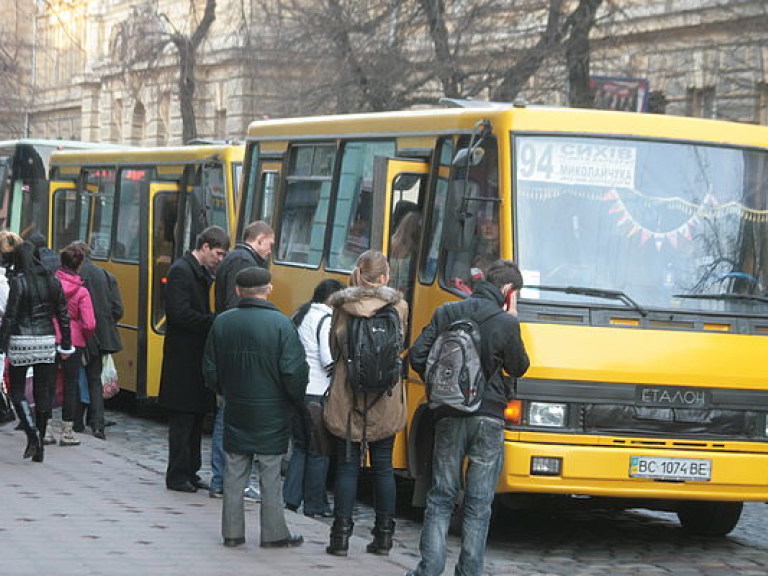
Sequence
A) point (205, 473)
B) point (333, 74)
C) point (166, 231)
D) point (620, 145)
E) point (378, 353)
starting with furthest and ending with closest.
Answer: point (333, 74)
point (166, 231)
point (205, 473)
point (620, 145)
point (378, 353)

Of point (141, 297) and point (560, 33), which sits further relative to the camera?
point (560, 33)

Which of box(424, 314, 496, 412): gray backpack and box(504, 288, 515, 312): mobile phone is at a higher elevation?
box(504, 288, 515, 312): mobile phone

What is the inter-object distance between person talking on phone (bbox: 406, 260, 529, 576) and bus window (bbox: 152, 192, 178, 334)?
993 centimetres

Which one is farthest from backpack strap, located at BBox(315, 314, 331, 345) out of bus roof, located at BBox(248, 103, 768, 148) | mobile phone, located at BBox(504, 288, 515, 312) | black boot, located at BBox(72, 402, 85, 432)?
black boot, located at BBox(72, 402, 85, 432)

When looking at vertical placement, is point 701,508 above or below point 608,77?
below

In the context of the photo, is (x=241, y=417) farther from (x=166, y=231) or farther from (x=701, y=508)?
(x=166, y=231)

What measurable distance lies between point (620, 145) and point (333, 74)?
1830 centimetres

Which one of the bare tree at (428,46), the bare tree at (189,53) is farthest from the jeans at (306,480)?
the bare tree at (189,53)

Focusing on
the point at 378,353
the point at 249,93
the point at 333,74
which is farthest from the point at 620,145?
the point at 249,93

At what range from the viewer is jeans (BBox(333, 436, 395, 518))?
9.99 metres

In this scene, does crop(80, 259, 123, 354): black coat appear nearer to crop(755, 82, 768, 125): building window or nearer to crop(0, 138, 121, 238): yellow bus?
crop(0, 138, 121, 238): yellow bus

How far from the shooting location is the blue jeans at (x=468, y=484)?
8.95m

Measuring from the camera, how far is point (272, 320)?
9.73 meters

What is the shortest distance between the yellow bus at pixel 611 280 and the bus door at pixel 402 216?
0.04ft
